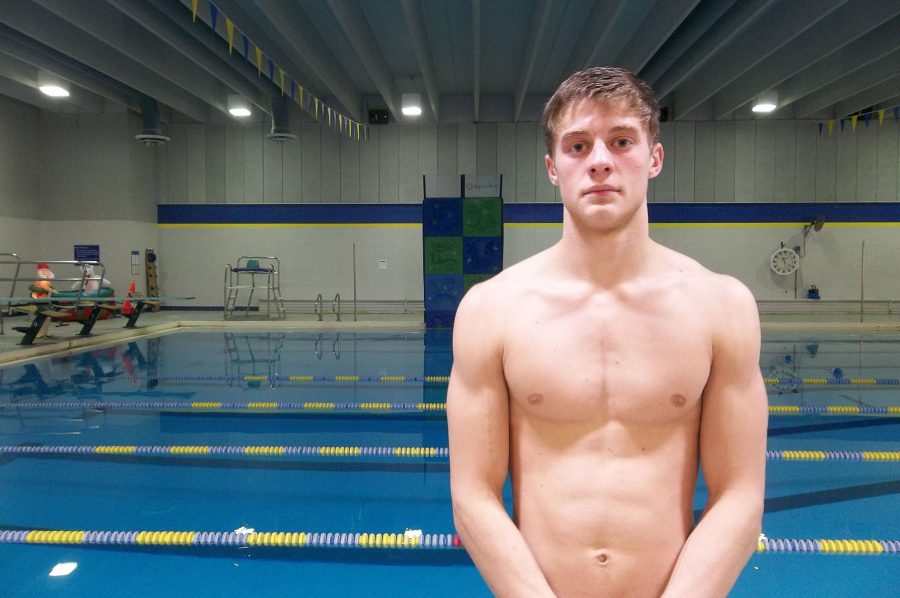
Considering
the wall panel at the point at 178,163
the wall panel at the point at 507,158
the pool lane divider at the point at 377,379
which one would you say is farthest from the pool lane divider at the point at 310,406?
the wall panel at the point at 178,163

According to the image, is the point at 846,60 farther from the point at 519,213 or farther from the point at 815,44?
the point at 519,213

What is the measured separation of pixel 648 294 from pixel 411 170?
12.9 metres

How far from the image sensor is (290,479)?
3445 millimetres

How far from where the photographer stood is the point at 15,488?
3273 millimetres

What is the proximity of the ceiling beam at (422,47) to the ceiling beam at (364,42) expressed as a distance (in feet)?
2.50

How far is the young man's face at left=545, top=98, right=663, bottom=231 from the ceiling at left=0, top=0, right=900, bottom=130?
690cm

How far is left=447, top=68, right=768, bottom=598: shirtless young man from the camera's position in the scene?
3.06ft

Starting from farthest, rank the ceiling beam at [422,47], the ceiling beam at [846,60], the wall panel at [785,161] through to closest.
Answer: the wall panel at [785,161]
the ceiling beam at [846,60]
the ceiling beam at [422,47]

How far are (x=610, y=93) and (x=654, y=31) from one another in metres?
8.67

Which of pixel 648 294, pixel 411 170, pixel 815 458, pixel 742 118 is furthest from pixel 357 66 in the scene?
pixel 648 294

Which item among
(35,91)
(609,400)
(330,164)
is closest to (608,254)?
(609,400)

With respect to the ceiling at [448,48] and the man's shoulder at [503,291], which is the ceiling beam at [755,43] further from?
the man's shoulder at [503,291]

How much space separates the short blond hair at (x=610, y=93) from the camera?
0.92 m

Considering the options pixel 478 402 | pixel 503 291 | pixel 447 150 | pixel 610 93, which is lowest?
pixel 478 402
